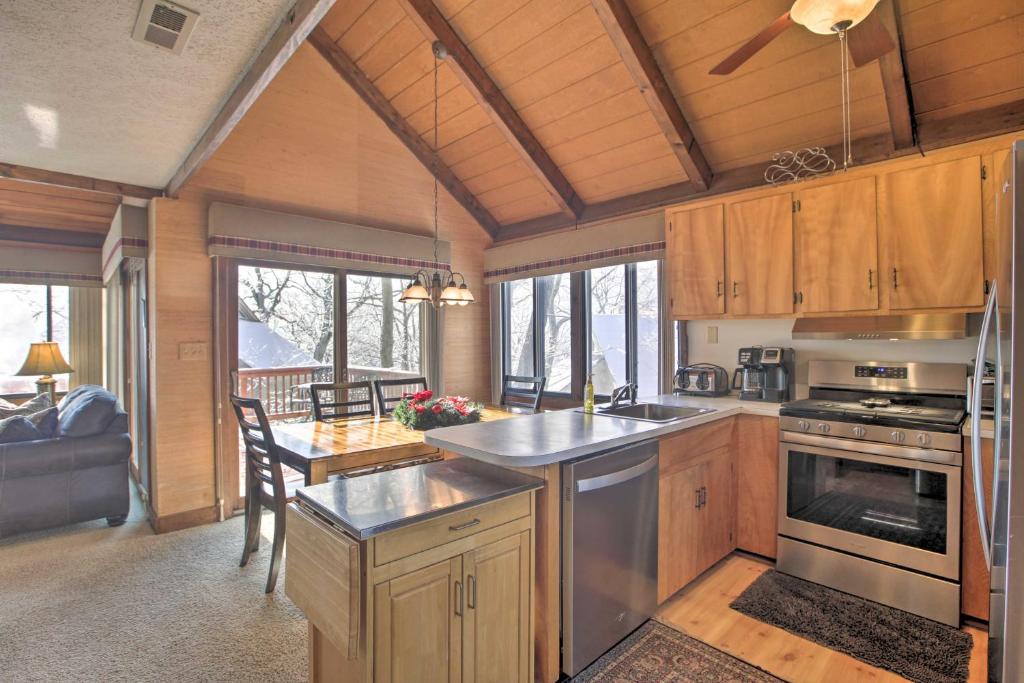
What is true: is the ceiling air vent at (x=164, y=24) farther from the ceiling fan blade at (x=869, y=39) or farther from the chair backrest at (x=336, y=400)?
the ceiling fan blade at (x=869, y=39)

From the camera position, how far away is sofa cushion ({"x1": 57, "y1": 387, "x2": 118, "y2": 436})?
11.2 ft

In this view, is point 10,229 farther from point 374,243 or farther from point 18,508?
Answer: point 374,243

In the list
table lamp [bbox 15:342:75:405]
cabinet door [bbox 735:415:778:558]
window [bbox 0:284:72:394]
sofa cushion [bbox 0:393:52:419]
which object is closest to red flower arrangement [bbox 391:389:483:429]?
cabinet door [bbox 735:415:778:558]

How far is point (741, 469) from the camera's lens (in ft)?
9.71

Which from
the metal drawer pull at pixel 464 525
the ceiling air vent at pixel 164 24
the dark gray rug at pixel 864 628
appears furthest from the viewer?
the dark gray rug at pixel 864 628

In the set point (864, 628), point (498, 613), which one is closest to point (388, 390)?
point (498, 613)

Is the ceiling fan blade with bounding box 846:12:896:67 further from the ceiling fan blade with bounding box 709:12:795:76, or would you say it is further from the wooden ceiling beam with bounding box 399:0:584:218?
the wooden ceiling beam with bounding box 399:0:584:218

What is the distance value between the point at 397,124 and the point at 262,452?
10.3 feet

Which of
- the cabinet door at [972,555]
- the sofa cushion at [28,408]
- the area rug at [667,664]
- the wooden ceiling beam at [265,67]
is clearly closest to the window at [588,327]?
the cabinet door at [972,555]

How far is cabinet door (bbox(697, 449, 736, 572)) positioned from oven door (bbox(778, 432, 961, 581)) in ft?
0.86

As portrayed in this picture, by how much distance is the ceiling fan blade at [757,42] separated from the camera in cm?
197

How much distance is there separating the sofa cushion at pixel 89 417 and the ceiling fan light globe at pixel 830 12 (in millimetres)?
4520

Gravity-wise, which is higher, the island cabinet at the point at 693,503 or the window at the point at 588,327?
the window at the point at 588,327

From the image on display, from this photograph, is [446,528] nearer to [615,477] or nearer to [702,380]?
[615,477]
